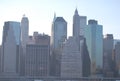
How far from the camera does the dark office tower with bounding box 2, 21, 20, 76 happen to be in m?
172

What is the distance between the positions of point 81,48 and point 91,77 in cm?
1777

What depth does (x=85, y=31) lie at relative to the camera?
196875 mm

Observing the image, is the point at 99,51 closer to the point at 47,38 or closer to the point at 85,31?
the point at 85,31

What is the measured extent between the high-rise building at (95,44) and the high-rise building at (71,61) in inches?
413

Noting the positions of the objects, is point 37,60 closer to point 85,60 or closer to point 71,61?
point 71,61

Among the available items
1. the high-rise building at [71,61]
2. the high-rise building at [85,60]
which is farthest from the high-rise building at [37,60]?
the high-rise building at [85,60]

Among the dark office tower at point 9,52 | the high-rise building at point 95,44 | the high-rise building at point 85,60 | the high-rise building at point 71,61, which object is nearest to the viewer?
the dark office tower at point 9,52

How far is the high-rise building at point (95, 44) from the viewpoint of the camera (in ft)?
620

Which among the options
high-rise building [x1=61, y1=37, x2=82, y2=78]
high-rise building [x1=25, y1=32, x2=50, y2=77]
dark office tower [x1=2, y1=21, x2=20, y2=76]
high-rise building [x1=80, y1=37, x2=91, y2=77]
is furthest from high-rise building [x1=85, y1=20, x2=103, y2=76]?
dark office tower [x1=2, y1=21, x2=20, y2=76]

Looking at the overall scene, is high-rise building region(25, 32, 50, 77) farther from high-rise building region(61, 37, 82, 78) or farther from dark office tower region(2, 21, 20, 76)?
high-rise building region(61, 37, 82, 78)

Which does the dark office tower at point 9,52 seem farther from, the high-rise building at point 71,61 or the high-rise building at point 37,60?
the high-rise building at point 71,61

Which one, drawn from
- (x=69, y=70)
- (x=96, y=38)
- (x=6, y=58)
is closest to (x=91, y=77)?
(x=69, y=70)

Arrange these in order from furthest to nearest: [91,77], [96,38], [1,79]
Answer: [96,38], [91,77], [1,79]

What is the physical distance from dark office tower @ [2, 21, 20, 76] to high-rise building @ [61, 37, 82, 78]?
23.5m
